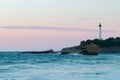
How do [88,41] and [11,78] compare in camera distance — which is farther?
[88,41]

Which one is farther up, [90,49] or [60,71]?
[60,71]

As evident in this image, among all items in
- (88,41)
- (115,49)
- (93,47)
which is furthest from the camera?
(115,49)

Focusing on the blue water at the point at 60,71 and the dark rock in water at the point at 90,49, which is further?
the dark rock in water at the point at 90,49

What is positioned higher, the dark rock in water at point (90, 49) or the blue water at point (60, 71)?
the blue water at point (60, 71)

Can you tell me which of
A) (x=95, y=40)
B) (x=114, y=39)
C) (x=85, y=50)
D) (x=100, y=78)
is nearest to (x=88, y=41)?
(x=95, y=40)

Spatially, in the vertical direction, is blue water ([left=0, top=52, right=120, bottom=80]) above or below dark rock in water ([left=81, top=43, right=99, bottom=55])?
above

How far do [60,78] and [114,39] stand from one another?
152323mm

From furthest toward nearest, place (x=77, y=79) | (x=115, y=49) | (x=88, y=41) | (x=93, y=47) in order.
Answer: (x=115, y=49)
(x=88, y=41)
(x=93, y=47)
(x=77, y=79)

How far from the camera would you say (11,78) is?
3512 cm

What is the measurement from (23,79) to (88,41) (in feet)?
462

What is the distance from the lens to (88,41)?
174125 mm

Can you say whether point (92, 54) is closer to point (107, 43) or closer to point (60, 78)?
point (107, 43)

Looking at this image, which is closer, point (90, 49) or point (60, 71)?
point (60, 71)

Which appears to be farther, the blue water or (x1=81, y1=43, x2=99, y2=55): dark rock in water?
(x1=81, y1=43, x2=99, y2=55): dark rock in water
